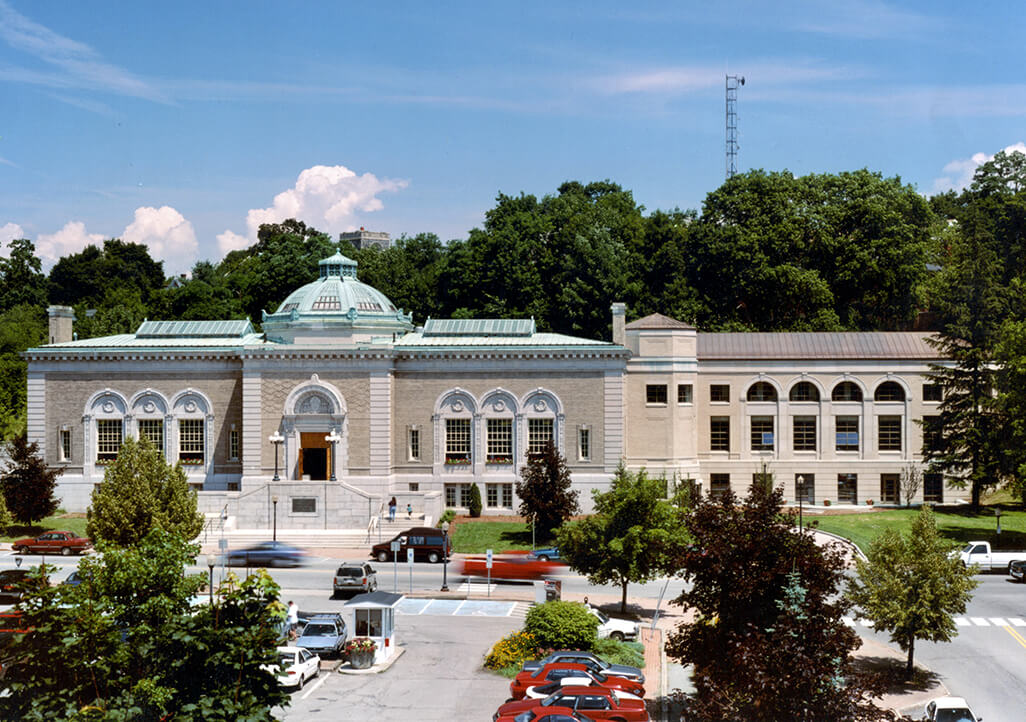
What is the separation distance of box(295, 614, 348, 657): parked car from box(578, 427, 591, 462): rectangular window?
2776 centimetres

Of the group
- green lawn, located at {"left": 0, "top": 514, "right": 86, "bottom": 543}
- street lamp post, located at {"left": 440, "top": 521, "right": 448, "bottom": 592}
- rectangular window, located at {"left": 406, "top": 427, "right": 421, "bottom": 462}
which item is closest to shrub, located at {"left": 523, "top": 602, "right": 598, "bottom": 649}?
street lamp post, located at {"left": 440, "top": 521, "right": 448, "bottom": 592}

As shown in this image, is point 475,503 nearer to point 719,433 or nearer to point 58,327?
point 719,433

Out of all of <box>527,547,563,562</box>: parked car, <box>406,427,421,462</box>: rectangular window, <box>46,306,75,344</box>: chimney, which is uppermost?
<box>46,306,75,344</box>: chimney

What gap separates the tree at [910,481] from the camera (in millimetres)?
69188

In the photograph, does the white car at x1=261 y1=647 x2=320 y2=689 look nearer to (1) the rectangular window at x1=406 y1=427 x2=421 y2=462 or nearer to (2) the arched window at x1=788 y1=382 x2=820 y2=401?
(1) the rectangular window at x1=406 y1=427 x2=421 y2=462

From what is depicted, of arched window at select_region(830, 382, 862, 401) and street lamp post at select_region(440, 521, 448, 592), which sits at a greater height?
arched window at select_region(830, 382, 862, 401)

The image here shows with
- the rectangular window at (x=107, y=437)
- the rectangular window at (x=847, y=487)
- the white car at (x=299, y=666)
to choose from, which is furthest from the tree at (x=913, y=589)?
the rectangular window at (x=107, y=437)

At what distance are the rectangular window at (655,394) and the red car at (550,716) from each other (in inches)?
1541

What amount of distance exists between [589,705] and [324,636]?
457 inches

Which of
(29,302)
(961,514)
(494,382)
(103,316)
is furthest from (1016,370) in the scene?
(29,302)

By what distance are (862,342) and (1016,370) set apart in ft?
50.5

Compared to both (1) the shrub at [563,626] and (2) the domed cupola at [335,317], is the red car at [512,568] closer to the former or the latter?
(1) the shrub at [563,626]

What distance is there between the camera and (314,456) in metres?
64.4

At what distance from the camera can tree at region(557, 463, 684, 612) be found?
142 feet
